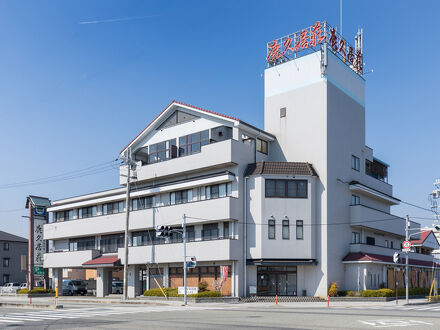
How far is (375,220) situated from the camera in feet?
165

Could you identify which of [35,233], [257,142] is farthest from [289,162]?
[35,233]

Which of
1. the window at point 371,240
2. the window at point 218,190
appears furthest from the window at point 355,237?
the window at point 218,190

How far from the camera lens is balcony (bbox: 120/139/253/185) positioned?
45.6 m

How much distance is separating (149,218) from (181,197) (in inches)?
155

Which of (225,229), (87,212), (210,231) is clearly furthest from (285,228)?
(87,212)

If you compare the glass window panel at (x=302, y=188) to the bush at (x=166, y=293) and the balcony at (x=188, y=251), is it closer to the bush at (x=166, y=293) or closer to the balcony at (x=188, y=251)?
the balcony at (x=188, y=251)

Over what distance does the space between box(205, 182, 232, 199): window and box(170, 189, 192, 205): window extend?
2.25 metres

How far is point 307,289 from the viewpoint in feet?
148

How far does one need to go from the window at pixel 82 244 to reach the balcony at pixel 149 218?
1.21 m

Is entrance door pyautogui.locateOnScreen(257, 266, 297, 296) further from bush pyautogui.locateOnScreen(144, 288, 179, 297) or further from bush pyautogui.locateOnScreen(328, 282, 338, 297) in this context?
bush pyautogui.locateOnScreen(144, 288, 179, 297)

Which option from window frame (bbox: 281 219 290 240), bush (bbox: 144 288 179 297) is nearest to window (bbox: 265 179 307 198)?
window frame (bbox: 281 219 290 240)

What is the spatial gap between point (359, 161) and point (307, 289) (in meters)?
14.3

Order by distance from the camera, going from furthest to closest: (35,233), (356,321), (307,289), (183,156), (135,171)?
1. (35,233)
2. (135,171)
3. (183,156)
4. (307,289)
5. (356,321)

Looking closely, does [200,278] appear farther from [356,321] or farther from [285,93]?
[356,321]
